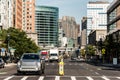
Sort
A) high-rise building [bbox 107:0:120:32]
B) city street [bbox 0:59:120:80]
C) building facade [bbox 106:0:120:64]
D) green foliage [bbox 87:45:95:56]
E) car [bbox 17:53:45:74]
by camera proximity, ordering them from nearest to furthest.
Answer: city street [bbox 0:59:120:80], car [bbox 17:53:45:74], building facade [bbox 106:0:120:64], high-rise building [bbox 107:0:120:32], green foliage [bbox 87:45:95:56]

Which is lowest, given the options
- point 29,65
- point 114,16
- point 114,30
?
point 29,65

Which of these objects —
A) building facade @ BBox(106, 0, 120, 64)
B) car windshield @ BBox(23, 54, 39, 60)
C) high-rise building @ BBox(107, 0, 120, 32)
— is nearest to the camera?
car windshield @ BBox(23, 54, 39, 60)

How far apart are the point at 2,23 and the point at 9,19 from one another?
23809 mm

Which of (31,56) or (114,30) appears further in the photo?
(114,30)

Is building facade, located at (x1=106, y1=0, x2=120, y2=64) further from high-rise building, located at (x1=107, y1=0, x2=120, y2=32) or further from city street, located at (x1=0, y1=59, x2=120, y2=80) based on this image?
city street, located at (x1=0, y1=59, x2=120, y2=80)

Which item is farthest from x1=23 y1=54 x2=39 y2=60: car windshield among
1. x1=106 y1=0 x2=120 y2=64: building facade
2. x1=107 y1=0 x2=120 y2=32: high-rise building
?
x1=107 y1=0 x2=120 y2=32: high-rise building

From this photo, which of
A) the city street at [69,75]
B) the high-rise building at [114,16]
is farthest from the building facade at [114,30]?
the city street at [69,75]

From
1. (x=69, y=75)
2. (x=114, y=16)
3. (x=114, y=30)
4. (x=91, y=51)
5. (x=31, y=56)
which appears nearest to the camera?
(x=69, y=75)

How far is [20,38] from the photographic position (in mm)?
106688

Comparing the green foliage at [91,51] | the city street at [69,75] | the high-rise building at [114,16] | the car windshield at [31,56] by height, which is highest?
the high-rise building at [114,16]

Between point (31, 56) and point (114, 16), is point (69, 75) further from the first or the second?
point (114, 16)

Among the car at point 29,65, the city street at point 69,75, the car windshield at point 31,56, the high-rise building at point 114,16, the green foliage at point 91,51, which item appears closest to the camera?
the city street at point 69,75

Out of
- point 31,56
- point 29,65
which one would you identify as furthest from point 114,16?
point 29,65

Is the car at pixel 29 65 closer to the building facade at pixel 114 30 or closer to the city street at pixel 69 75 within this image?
the city street at pixel 69 75
